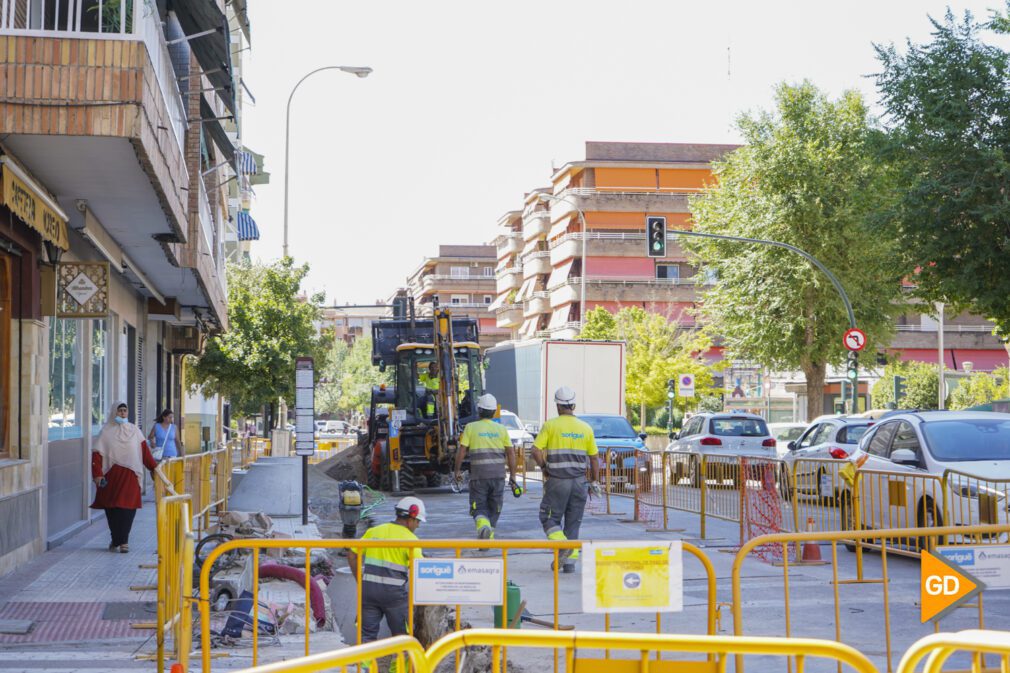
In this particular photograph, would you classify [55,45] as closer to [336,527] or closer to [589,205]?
[336,527]

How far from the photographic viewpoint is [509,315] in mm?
97062

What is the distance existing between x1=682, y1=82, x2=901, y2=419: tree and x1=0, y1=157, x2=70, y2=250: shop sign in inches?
1176

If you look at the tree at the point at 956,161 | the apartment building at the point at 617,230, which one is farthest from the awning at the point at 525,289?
the tree at the point at 956,161

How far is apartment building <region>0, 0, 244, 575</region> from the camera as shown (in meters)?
10.4

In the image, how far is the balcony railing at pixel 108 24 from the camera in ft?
34.7

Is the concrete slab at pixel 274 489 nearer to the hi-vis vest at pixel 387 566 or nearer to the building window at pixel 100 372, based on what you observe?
the building window at pixel 100 372

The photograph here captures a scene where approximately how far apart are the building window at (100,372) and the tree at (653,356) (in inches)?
1442

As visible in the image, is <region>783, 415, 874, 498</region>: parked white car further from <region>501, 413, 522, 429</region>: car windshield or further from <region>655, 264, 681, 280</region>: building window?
<region>655, 264, 681, 280</region>: building window

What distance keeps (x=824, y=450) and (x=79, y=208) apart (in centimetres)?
1140

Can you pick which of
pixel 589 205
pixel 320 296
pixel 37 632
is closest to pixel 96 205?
pixel 37 632

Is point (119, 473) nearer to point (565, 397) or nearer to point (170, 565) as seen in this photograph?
point (565, 397)

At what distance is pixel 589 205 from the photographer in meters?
78.6

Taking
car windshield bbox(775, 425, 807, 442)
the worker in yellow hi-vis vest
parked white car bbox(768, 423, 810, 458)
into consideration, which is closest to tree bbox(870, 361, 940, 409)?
parked white car bbox(768, 423, 810, 458)

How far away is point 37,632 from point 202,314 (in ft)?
63.0
